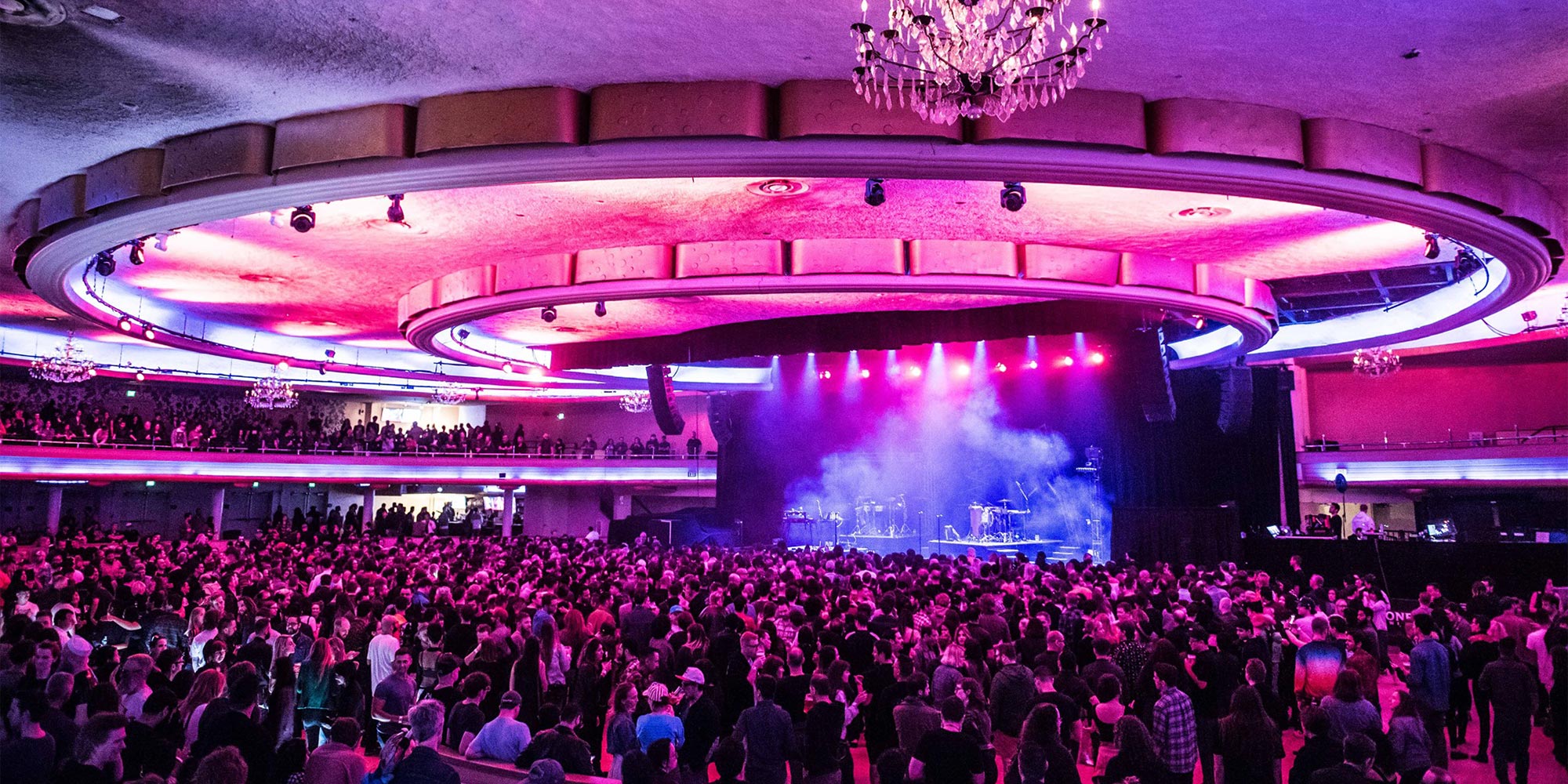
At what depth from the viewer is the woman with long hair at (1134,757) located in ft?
16.5

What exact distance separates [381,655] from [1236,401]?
1558 centimetres

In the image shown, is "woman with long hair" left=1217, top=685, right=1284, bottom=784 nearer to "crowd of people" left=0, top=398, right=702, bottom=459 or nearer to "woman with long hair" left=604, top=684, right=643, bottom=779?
"woman with long hair" left=604, top=684, right=643, bottom=779

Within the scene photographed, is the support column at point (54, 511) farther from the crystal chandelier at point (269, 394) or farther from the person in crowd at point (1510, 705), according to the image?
the person in crowd at point (1510, 705)

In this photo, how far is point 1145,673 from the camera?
7090 millimetres

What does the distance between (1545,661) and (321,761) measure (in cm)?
1006

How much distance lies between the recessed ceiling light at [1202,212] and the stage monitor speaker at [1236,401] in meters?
8.96

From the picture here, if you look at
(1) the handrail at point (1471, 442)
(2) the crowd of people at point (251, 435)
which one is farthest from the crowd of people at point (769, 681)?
(2) the crowd of people at point (251, 435)

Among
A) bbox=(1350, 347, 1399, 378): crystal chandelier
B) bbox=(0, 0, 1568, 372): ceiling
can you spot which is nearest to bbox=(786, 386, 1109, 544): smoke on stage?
bbox=(1350, 347, 1399, 378): crystal chandelier

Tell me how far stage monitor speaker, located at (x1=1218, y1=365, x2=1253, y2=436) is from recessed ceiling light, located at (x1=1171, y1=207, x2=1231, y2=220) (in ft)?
29.4

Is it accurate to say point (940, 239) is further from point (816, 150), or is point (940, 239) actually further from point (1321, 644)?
point (1321, 644)

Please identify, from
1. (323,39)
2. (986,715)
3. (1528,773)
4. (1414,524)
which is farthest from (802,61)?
(1414,524)

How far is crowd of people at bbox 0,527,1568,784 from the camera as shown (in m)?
5.12

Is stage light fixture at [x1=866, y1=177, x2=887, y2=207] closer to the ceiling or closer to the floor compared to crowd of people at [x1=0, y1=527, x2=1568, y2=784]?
closer to the ceiling

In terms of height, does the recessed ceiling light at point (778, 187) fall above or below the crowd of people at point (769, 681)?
above
